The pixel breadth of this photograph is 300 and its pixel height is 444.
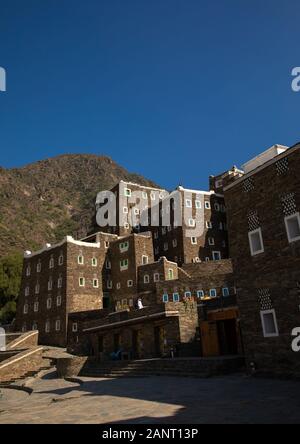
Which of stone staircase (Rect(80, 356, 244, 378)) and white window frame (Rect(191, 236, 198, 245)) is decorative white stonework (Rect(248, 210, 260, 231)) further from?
white window frame (Rect(191, 236, 198, 245))

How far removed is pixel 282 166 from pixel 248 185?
2049 mm

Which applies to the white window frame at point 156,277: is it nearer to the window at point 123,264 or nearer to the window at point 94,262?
the window at point 123,264

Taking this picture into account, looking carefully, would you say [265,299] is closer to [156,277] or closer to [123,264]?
[156,277]

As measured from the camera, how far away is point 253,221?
56.3 feet

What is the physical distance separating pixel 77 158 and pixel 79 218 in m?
43.3

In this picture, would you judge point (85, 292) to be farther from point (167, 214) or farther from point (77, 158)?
point (77, 158)

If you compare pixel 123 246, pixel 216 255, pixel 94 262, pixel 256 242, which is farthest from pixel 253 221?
pixel 216 255

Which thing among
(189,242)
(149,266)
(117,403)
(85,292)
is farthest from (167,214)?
(117,403)

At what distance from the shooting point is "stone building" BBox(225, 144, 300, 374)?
49.2 feet

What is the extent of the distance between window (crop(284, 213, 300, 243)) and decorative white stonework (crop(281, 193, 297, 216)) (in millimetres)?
187

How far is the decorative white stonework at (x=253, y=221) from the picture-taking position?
16969 mm

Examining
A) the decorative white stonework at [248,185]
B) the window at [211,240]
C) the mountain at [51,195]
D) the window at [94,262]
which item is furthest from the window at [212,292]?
the mountain at [51,195]

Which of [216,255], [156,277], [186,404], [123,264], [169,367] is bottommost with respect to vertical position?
[186,404]
